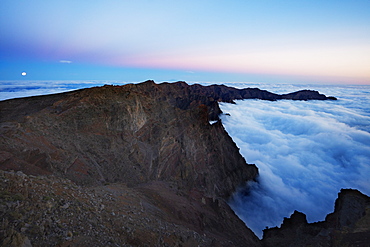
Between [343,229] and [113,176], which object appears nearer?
[343,229]

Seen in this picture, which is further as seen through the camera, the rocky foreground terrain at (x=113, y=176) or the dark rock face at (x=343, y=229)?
the dark rock face at (x=343, y=229)

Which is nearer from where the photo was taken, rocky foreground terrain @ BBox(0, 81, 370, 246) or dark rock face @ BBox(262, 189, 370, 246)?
rocky foreground terrain @ BBox(0, 81, 370, 246)

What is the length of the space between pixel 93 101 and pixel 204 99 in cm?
7361

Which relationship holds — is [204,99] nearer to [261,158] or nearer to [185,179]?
[261,158]

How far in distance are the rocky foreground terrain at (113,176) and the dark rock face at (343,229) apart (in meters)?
0.20

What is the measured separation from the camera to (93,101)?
62.5ft

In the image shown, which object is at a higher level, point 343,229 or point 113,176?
point 113,176

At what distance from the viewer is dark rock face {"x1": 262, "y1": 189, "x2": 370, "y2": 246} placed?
35.9 ft

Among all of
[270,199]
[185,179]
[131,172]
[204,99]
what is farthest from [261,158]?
[131,172]

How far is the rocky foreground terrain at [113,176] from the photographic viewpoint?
6301 millimetres

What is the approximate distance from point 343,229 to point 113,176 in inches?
636

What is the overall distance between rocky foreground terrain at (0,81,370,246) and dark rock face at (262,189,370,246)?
20cm

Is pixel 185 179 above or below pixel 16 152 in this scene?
below

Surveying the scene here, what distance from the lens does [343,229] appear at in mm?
11992
